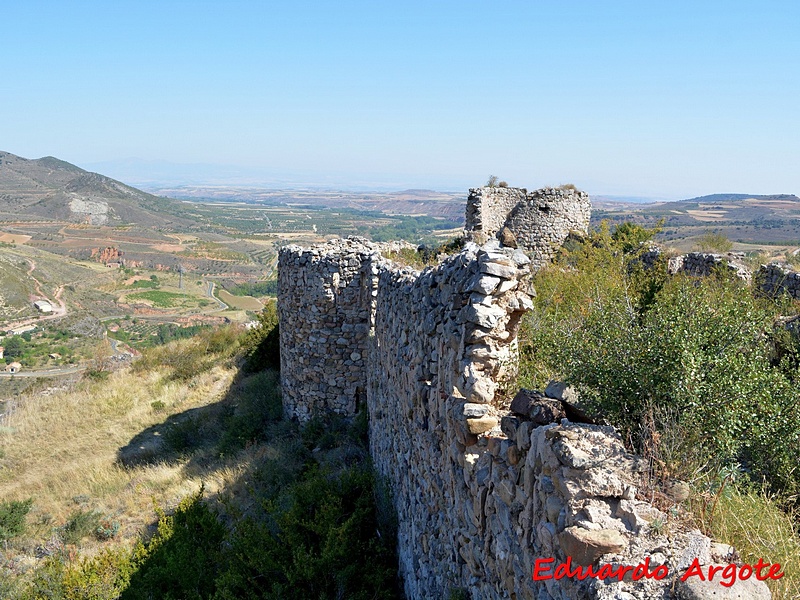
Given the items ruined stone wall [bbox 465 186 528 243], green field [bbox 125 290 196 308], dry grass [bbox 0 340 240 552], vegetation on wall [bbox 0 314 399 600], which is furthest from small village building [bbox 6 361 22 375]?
ruined stone wall [bbox 465 186 528 243]

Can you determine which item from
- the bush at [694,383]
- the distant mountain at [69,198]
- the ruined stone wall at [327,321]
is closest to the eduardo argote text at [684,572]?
the bush at [694,383]

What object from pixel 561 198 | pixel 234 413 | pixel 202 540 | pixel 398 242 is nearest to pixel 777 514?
pixel 202 540

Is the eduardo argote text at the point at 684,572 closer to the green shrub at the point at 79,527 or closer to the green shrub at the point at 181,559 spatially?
the green shrub at the point at 181,559

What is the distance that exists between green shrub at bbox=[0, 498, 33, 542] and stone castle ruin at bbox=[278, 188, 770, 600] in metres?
5.04

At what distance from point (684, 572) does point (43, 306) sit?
65.6 m

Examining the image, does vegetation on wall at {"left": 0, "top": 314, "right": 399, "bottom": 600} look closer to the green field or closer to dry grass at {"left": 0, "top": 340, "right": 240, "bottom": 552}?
dry grass at {"left": 0, "top": 340, "right": 240, "bottom": 552}

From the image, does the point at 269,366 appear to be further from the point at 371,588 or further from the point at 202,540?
the point at 371,588

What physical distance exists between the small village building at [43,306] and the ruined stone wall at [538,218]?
55.2 metres

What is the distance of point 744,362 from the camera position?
295cm

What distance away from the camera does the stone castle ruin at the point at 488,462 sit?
6.74 ft

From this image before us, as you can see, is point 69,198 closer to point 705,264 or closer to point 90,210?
point 90,210

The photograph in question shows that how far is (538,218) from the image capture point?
572 inches

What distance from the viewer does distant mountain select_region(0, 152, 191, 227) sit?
367 ft

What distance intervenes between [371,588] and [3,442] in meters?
10.7
